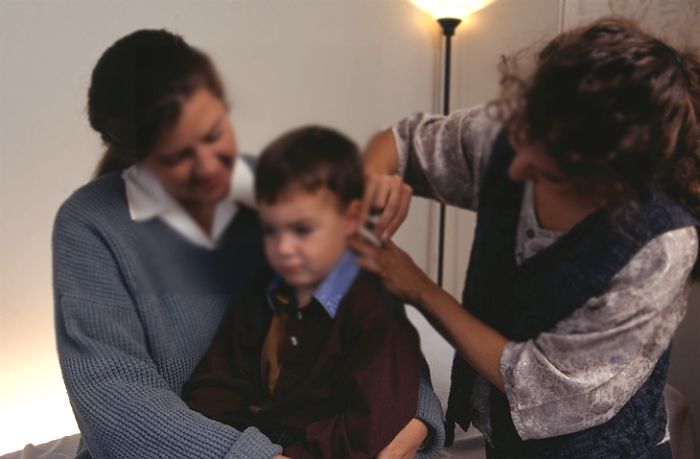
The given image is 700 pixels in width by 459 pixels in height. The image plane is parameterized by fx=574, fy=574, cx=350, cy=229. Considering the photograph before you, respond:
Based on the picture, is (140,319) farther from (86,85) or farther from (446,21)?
(446,21)

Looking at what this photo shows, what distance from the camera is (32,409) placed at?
0.48 m

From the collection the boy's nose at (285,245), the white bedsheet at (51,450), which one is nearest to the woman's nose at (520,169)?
the boy's nose at (285,245)

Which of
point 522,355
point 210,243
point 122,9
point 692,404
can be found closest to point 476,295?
point 522,355

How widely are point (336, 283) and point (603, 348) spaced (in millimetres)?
146

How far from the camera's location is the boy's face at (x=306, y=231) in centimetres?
22

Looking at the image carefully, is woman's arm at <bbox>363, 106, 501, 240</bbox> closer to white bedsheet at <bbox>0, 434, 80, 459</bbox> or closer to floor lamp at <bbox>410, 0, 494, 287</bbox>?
floor lamp at <bbox>410, 0, 494, 287</bbox>

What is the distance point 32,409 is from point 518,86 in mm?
460

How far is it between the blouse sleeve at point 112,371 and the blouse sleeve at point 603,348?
5.9 inches

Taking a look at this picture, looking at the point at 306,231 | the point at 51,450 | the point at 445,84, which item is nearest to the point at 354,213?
the point at 306,231

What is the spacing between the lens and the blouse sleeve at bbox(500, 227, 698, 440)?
0.93ft

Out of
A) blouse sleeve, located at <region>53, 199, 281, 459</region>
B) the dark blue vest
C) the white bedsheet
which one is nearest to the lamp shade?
the dark blue vest

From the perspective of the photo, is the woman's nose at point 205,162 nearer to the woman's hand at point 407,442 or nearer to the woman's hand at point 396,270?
the woman's hand at point 396,270

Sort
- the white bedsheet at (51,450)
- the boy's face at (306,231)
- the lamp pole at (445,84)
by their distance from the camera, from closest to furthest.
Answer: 1. the boy's face at (306,231)
2. the lamp pole at (445,84)
3. the white bedsheet at (51,450)

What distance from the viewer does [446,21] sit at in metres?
0.32
